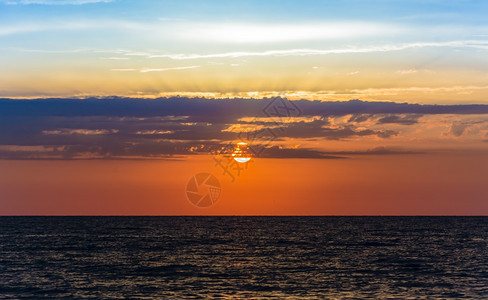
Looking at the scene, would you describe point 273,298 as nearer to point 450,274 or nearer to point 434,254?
point 450,274

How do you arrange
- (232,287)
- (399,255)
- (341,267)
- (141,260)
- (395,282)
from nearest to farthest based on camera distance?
(232,287) → (395,282) → (341,267) → (141,260) → (399,255)

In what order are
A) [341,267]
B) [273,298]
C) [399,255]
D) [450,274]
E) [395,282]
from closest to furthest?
[273,298] < [395,282] < [450,274] < [341,267] < [399,255]

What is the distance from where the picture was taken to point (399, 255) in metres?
101

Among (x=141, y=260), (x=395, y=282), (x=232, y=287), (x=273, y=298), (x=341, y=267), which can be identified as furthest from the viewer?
(x=141, y=260)

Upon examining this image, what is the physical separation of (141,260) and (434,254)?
164ft

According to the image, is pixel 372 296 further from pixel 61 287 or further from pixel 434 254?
pixel 434 254

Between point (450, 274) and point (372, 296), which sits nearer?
point (372, 296)

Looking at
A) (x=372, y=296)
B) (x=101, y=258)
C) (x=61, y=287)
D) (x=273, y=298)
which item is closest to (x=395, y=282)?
(x=372, y=296)

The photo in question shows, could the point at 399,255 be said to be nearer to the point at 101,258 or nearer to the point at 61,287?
the point at 101,258

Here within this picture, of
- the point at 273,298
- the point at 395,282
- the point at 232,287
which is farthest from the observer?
the point at 395,282

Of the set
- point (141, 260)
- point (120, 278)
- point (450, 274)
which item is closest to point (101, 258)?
point (141, 260)

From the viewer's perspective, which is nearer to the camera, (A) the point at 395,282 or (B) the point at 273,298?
(B) the point at 273,298

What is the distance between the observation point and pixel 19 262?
286 feet

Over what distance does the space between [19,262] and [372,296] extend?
177 feet
